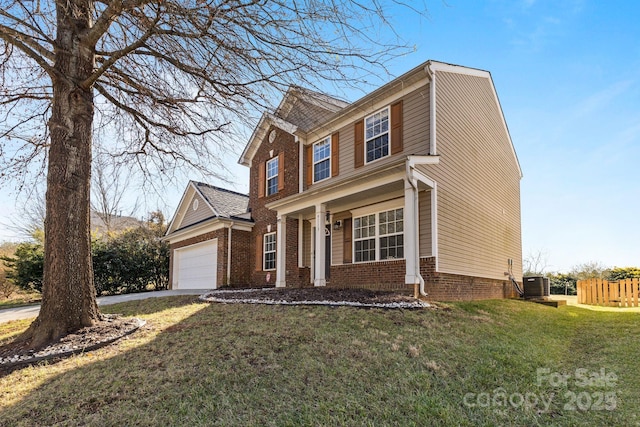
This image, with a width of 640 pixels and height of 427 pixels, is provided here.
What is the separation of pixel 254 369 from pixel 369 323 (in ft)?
7.65

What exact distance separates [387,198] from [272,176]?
19.4 ft

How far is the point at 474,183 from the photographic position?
12.0 metres

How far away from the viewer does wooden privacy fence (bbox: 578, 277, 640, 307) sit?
1335 cm

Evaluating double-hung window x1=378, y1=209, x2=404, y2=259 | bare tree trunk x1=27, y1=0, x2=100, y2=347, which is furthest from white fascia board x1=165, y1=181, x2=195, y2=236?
bare tree trunk x1=27, y1=0, x2=100, y2=347

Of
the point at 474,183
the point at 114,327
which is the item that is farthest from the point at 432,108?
the point at 114,327

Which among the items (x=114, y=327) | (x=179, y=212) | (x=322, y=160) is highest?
(x=322, y=160)

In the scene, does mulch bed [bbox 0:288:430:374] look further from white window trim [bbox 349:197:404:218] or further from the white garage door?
the white garage door

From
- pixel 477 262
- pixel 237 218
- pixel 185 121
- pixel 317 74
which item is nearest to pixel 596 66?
pixel 477 262

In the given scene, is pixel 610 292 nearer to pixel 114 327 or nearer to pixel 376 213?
pixel 376 213

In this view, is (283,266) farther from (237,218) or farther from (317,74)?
(317,74)

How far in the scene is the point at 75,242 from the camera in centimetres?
621

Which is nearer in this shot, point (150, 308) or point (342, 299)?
point (342, 299)

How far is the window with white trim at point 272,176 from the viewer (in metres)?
14.9

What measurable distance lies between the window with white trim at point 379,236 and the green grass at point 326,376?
3.47 meters
